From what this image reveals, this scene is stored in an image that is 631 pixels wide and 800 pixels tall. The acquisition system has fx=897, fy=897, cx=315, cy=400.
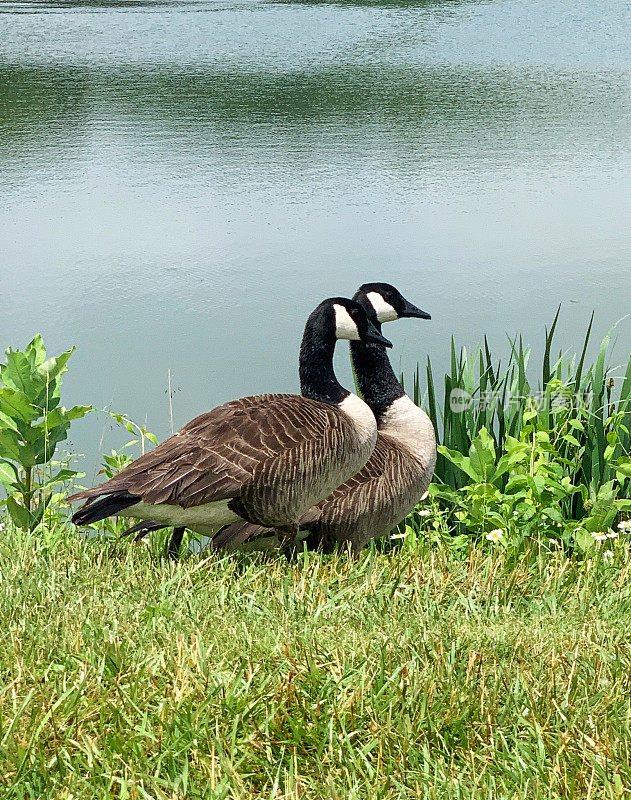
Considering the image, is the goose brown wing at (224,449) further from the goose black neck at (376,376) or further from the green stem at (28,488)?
the green stem at (28,488)

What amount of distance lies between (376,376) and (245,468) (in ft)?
3.68

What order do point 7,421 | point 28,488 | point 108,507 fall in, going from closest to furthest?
1. point 108,507
2. point 7,421
3. point 28,488

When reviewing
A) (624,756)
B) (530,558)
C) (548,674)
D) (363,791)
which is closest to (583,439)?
(530,558)

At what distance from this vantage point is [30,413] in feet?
13.5

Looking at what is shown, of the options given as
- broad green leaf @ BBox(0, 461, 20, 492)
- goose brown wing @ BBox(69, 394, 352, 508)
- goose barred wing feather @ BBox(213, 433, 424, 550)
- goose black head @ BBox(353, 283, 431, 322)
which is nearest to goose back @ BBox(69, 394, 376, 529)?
goose brown wing @ BBox(69, 394, 352, 508)

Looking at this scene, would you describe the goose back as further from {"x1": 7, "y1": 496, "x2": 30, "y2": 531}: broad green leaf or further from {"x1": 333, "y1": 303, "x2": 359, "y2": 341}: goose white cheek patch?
{"x1": 7, "y1": 496, "x2": 30, "y2": 531}: broad green leaf

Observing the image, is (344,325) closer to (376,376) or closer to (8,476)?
(376,376)

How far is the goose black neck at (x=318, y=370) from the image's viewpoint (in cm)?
407

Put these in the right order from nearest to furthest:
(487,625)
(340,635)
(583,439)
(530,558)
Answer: (340,635)
(487,625)
(530,558)
(583,439)

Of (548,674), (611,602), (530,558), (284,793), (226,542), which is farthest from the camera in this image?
(530,558)

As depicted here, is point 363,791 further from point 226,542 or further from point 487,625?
point 226,542

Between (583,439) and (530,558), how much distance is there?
42.2 inches

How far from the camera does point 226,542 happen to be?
385cm

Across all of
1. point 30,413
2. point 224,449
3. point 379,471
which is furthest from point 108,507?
point 379,471
